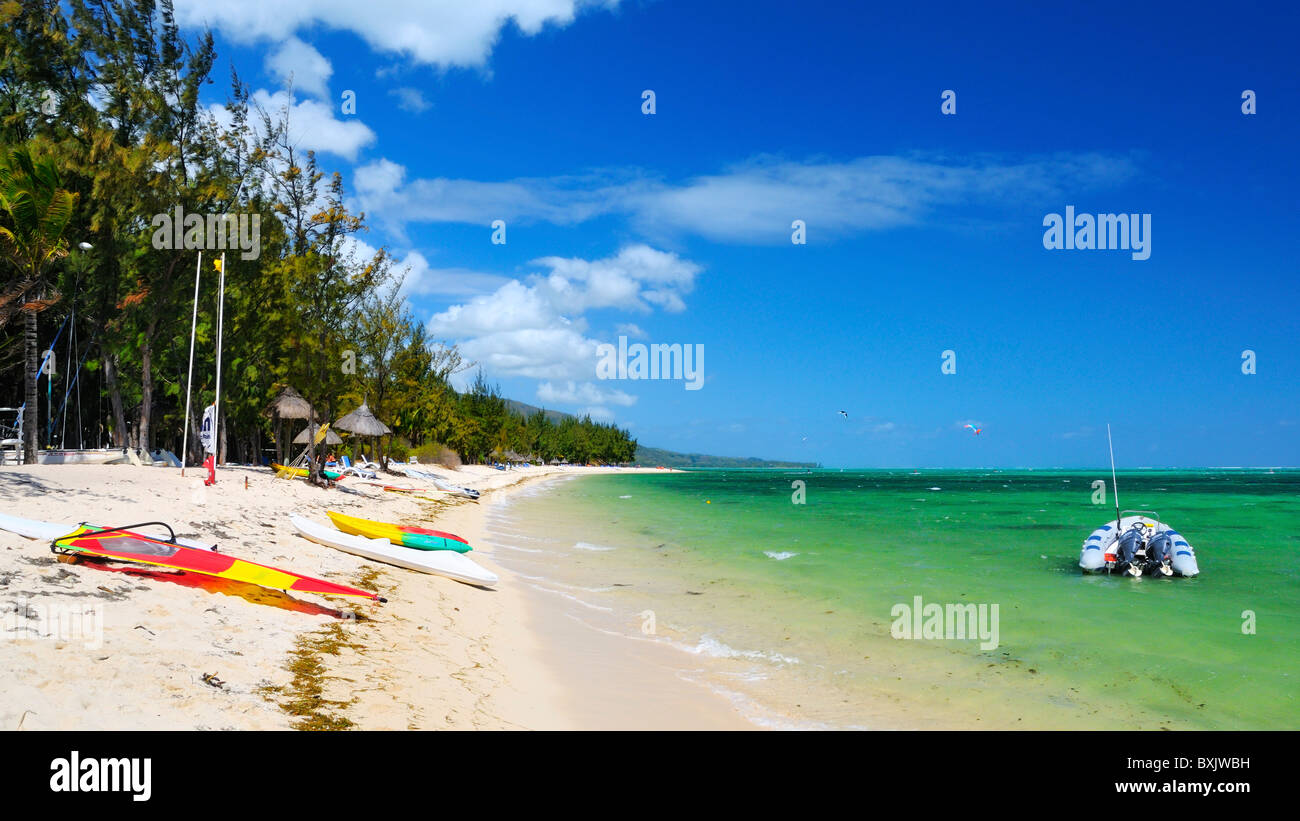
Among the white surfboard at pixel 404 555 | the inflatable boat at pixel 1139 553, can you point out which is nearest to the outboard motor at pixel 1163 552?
the inflatable boat at pixel 1139 553

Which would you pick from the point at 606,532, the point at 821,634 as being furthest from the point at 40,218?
the point at 821,634

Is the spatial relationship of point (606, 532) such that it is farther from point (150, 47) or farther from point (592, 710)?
point (150, 47)

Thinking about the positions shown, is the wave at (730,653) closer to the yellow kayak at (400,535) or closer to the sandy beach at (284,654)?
the sandy beach at (284,654)

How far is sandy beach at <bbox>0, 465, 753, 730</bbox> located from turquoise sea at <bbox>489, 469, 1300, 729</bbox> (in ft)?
4.29

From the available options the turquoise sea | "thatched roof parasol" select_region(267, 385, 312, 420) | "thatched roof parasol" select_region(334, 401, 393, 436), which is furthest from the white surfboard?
"thatched roof parasol" select_region(334, 401, 393, 436)

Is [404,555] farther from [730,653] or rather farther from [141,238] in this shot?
[141,238]

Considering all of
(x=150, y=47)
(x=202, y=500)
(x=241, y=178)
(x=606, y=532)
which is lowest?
(x=606, y=532)

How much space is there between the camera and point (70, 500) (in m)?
11.7

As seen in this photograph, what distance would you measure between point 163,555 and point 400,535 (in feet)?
21.2

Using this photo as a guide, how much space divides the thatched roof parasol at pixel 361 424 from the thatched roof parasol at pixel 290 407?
3595mm

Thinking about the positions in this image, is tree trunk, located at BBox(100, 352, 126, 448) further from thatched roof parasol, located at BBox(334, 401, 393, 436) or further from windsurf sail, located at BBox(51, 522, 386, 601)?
windsurf sail, located at BBox(51, 522, 386, 601)
